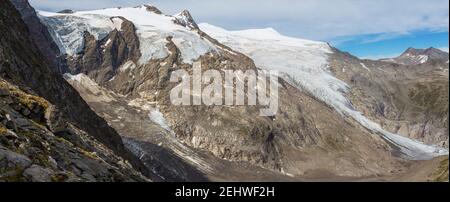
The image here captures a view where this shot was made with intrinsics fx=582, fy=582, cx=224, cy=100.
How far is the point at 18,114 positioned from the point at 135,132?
15847 cm

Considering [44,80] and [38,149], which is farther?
[44,80]

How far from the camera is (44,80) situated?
6788 centimetres

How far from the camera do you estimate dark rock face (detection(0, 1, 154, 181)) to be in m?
59.1

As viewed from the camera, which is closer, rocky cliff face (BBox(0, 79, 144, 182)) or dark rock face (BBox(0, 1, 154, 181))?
rocky cliff face (BBox(0, 79, 144, 182))

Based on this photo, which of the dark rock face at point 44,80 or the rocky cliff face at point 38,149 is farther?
the dark rock face at point 44,80

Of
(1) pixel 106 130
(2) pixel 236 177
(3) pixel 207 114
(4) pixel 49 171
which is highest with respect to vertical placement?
(4) pixel 49 171

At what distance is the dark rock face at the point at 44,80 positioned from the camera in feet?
194

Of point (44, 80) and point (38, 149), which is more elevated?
point (38, 149)
